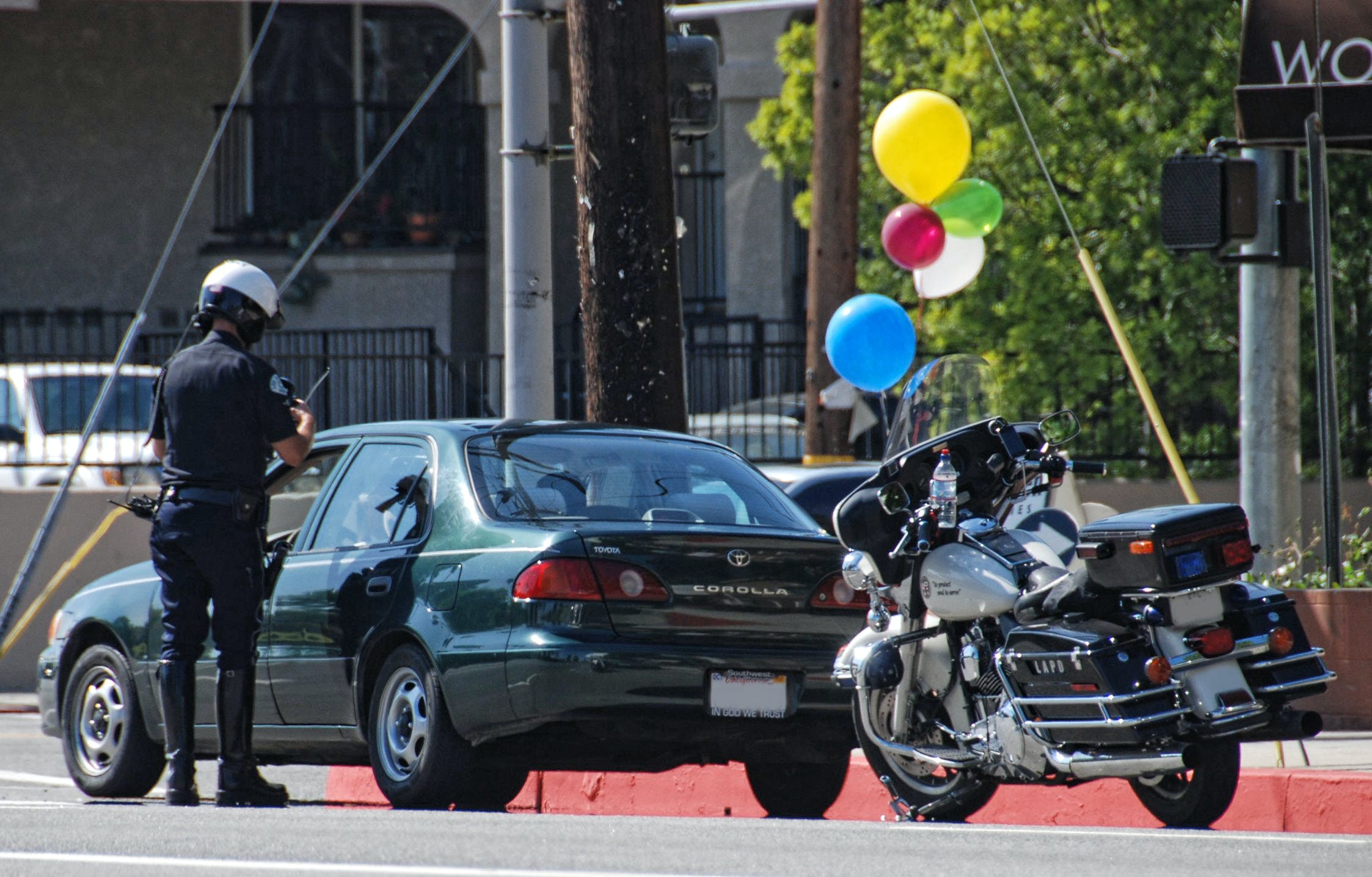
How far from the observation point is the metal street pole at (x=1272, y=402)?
34.1 ft

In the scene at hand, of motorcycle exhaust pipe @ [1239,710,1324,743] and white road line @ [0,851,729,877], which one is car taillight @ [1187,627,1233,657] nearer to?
motorcycle exhaust pipe @ [1239,710,1324,743]

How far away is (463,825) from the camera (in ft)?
20.9

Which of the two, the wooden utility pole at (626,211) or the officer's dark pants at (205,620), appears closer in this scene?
the officer's dark pants at (205,620)

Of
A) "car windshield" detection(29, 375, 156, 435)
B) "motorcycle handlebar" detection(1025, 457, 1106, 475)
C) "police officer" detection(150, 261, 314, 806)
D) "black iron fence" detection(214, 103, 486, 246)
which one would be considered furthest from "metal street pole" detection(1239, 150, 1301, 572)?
"black iron fence" detection(214, 103, 486, 246)

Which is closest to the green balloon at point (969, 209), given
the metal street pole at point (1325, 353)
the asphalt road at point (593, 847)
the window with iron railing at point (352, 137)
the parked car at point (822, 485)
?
the parked car at point (822, 485)

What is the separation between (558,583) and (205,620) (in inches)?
59.7

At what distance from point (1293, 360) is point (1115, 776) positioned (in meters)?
4.90

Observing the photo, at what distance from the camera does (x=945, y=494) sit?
6852 mm

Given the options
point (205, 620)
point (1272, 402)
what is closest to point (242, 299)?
point (205, 620)

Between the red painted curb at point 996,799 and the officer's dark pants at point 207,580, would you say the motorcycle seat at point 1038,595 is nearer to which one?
the red painted curb at point 996,799

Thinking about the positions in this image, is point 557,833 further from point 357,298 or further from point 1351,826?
point 357,298

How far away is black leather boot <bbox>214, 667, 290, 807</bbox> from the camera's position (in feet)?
25.1

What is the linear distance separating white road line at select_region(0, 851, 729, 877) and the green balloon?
835 cm

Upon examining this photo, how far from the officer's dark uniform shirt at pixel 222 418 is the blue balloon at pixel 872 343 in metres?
4.94
